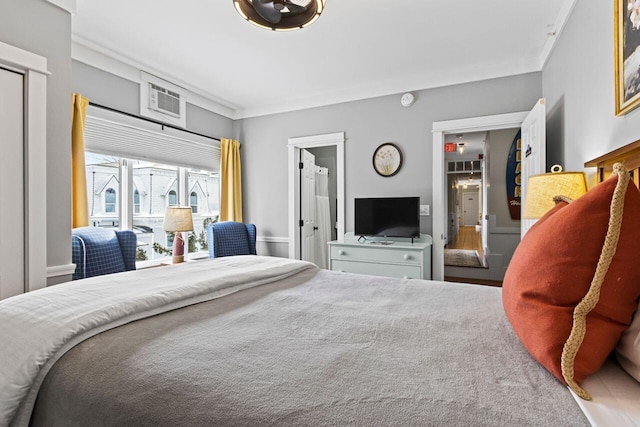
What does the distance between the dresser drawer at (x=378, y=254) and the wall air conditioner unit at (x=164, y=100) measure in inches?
95.0

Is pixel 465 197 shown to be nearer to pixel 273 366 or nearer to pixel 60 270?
pixel 60 270

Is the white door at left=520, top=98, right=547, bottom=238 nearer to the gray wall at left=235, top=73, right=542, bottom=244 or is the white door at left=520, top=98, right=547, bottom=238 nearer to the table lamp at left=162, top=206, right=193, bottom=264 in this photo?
the gray wall at left=235, top=73, right=542, bottom=244

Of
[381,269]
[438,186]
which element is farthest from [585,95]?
[381,269]

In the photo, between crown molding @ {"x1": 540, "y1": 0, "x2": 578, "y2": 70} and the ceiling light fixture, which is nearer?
the ceiling light fixture

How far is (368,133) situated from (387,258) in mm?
1563

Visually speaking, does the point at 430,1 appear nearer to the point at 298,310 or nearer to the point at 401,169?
the point at 401,169

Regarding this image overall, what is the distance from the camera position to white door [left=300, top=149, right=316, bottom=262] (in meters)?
4.55

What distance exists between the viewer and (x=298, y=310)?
4.18 ft

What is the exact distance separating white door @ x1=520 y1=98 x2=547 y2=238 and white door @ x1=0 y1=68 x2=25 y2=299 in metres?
3.33

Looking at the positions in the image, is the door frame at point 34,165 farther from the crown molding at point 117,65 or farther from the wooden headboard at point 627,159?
the wooden headboard at point 627,159

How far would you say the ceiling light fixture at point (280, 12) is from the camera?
180 centimetres

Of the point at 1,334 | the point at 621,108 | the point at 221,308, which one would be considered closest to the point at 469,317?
the point at 221,308

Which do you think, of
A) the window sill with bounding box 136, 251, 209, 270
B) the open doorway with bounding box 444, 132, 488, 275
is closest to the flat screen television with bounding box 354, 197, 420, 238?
the window sill with bounding box 136, 251, 209, 270

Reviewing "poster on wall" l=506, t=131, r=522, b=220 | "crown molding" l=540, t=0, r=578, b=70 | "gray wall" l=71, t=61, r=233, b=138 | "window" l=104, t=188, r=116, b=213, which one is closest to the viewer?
"crown molding" l=540, t=0, r=578, b=70
